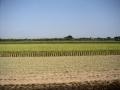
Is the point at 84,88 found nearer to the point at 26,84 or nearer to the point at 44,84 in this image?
the point at 44,84

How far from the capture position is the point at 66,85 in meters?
5.29

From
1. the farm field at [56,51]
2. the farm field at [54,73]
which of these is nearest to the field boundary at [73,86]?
the farm field at [54,73]

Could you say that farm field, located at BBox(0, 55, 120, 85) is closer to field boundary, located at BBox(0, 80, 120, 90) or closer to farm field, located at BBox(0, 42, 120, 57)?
field boundary, located at BBox(0, 80, 120, 90)

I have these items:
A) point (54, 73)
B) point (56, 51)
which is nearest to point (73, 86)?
point (54, 73)

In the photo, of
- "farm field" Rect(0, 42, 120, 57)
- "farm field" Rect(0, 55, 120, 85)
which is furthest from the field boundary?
"farm field" Rect(0, 42, 120, 57)

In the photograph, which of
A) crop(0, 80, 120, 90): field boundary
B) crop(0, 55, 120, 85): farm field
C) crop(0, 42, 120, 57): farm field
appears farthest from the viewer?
crop(0, 42, 120, 57): farm field

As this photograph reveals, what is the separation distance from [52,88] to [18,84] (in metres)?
0.70

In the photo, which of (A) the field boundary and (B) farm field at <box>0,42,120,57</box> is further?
(B) farm field at <box>0,42,120,57</box>

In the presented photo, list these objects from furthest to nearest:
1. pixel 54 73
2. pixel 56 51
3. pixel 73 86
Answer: pixel 56 51 → pixel 54 73 → pixel 73 86

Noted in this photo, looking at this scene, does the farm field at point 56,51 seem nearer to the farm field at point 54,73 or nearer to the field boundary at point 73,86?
the farm field at point 54,73

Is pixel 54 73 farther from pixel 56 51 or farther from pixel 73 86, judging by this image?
pixel 56 51

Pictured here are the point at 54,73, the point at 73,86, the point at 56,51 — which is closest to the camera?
the point at 73,86

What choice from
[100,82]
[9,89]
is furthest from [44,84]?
[100,82]

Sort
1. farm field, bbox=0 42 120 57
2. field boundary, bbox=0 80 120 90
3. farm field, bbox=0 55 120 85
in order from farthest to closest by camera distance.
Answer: farm field, bbox=0 42 120 57 → farm field, bbox=0 55 120 85 → field boundary, bbox=0 80 120 90
